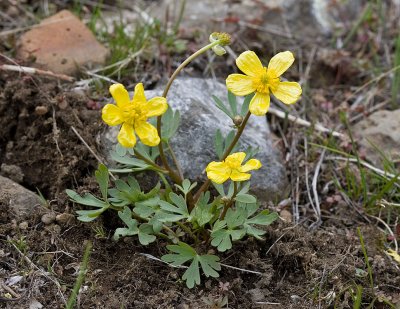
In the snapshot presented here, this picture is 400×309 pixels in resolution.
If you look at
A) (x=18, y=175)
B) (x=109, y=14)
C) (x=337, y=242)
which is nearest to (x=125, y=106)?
(x=18, y=175)

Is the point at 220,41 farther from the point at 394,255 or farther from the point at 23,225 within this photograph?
the point at 394,255

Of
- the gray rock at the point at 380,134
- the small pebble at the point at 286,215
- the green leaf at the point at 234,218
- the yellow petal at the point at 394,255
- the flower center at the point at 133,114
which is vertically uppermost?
the flower center at the point at 133,114

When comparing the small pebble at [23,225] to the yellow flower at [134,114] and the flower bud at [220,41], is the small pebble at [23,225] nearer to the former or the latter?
the yellow flower at [134,114]

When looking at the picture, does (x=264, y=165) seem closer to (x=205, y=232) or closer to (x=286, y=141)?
(x=286, y=141)

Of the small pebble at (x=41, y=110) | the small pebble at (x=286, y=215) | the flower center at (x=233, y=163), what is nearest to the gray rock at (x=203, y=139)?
the small pebble at (x=286, y=215)

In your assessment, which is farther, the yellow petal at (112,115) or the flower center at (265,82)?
the flower center at (265,82)

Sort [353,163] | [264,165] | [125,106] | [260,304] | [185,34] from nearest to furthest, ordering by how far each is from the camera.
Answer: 1. [125,106]
2. [260,304]
3. [264,165]
4. [353,163]
5. [185,34]

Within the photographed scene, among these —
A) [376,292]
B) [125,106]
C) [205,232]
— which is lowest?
[376,292]
